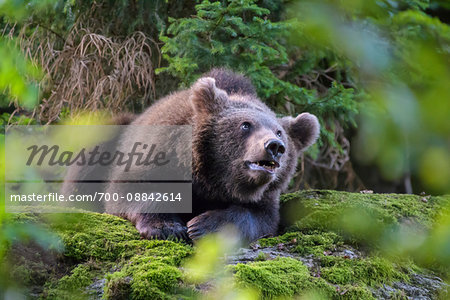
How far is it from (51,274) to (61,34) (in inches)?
200

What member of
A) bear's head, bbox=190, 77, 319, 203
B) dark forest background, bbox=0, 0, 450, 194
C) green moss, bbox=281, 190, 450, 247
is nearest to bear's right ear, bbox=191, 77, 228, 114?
bear's head, bbox=190, 77, 319, 203

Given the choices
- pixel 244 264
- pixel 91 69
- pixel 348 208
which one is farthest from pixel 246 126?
pixel 91 69

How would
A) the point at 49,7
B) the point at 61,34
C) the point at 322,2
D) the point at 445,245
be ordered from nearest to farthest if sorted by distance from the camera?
1. the point at 445,245
2. the point at 322,2
3. the point at 49,7
4. the point at 61,34

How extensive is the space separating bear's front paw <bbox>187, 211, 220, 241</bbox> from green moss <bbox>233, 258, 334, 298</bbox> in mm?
795

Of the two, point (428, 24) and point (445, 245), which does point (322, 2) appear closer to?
point (428, 24)

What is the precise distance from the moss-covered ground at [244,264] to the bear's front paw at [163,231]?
95 mm

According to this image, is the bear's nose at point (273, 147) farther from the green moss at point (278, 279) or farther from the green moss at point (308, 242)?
the green moss at point (278, 279)

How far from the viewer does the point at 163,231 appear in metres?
3.96

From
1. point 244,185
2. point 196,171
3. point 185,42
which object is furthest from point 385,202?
point 185,42

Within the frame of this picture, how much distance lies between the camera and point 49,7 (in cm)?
662

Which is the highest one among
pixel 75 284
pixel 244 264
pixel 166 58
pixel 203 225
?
pixel 166 58

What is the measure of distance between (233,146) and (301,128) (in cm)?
99

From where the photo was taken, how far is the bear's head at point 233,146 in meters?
4.21

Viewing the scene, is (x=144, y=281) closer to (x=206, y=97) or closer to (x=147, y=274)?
(x=147, y=274)
